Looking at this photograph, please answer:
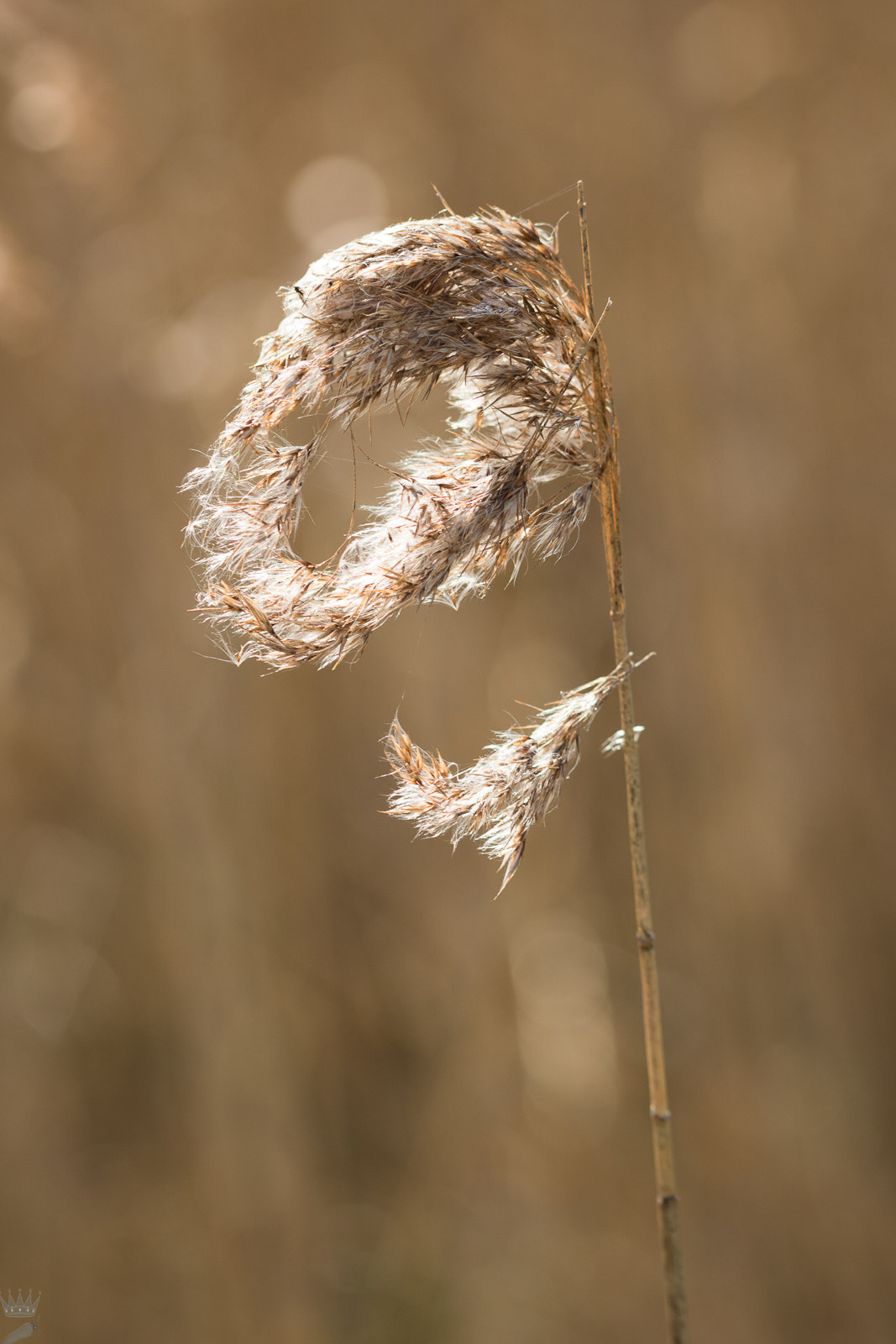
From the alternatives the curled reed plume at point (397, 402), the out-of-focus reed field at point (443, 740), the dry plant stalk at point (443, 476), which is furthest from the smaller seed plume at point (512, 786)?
the out-of-focus reed field at point (443, 740)

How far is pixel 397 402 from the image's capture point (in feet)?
1.87

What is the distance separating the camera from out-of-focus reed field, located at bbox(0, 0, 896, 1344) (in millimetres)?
1205

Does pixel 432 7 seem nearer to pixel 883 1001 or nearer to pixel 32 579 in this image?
pixel 32 579

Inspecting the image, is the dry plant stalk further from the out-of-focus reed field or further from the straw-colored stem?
the out-of-focus reed field

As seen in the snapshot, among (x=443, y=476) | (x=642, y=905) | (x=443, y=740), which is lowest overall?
(x=642, y=905)

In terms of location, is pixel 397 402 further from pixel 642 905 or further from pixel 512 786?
pixel 642 905

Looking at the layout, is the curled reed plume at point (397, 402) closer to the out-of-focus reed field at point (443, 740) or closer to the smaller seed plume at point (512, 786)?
the smaller seed plume at point (512, 786)

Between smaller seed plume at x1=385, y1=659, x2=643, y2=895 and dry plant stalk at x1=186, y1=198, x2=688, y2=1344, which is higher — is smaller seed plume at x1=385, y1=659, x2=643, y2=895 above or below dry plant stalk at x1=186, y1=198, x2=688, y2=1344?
below

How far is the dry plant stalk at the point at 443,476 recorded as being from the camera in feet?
1.76

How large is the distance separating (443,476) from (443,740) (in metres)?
0.76

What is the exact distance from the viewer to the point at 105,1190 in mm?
1295

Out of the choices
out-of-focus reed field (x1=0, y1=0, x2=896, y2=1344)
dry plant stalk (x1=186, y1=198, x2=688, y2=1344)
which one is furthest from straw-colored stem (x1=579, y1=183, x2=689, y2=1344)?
out-of-focus reed field (x1=0, y1=0, x2=896, y2=1344)

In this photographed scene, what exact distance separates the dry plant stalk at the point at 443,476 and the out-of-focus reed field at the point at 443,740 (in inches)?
25.8

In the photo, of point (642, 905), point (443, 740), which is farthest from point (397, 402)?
point (443, 740)
